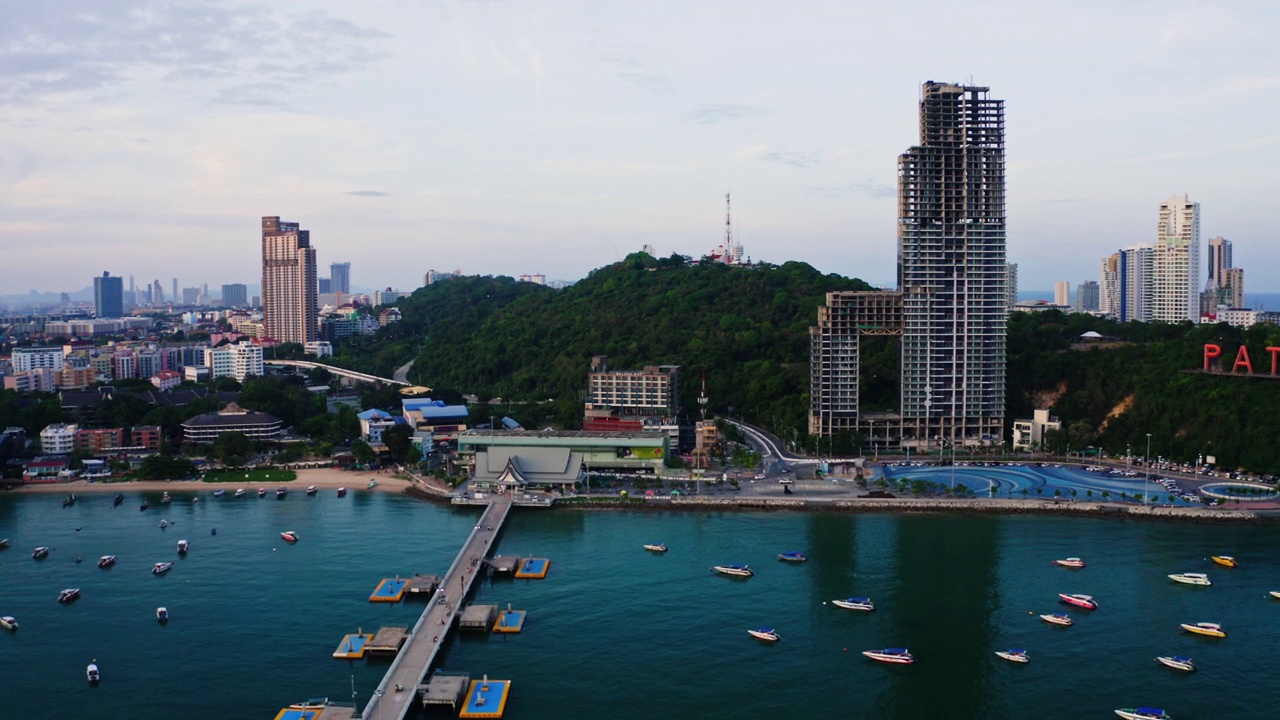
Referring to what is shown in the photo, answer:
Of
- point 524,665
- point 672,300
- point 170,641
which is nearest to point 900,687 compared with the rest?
point 524,665

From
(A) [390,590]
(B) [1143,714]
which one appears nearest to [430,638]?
(A) [390,590]

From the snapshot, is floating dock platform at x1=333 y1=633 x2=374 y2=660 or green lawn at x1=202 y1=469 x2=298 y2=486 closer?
floating dock platform at x1=333 y1=633 x2=374 y2=660

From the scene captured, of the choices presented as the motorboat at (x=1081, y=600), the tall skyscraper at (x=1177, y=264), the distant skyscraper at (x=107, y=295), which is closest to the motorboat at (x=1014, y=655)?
the motorboat at (x=1081, y=600)

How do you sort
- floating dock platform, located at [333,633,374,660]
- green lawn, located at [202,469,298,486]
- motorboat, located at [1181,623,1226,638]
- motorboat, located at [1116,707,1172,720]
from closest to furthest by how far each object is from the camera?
motorboat, located at [1116,707,1172,720]
floating dock platform, located at [333,633,374,660]
motorboat, located at [1181,623,1226,638]
green lawn, located at [202,469,298,486]

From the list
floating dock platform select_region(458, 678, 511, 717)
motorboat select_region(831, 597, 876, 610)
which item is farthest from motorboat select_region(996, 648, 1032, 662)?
floating dock platform select_region(458, 678, 511, 717)

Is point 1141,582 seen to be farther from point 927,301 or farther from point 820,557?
point 927,301

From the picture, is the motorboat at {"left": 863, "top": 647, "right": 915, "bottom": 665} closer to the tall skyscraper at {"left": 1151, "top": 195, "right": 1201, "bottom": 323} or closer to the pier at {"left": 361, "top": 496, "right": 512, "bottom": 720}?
the pier at {"left": 361, "top": 496, "right": 512, "bottom": 720}
